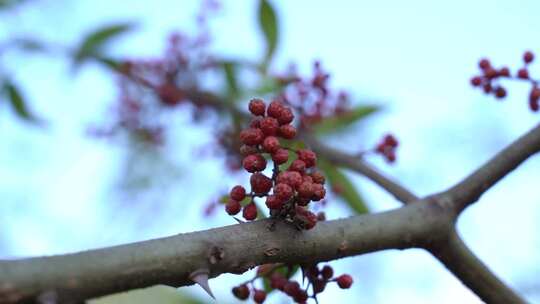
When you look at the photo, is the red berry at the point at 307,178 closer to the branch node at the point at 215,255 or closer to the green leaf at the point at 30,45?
the branch node at the point at 215,255

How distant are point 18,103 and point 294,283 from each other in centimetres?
310

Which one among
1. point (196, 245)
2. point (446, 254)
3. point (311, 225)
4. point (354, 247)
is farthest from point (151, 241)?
point (446, 254)

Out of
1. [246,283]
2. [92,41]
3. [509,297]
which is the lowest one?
[509,297]

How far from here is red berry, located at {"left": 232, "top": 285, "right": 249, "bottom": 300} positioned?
5.94 feet

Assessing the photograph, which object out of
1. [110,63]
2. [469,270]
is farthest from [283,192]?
[110,63]

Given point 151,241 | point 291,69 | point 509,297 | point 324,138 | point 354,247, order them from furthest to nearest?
1. point 324,138
2. point 291,69
3. point 509,297
4. point 354,247
5. point 151,241

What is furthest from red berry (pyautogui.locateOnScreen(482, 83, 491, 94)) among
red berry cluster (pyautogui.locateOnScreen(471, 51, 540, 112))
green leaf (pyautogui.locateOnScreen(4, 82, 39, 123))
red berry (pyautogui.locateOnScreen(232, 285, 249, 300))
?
green leaf (pyautogui.locateOnScreen(4, 82, 39, 123))

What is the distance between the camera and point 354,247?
161cm

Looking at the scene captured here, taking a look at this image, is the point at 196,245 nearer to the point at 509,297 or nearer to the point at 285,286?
the point at 285,286

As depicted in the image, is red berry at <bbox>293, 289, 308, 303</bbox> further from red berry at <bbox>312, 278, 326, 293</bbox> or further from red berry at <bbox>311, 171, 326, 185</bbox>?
red berry at <bbox>311, 171, 326, 185</bbox>

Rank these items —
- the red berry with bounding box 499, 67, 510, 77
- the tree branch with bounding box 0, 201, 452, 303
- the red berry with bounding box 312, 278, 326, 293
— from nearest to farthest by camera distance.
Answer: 1. the tree branch with bounding box 0, 201, 452, 303
2. the red berry with bounding box 312, 278, 326, 293
3. the red berry with bounding box 499, 67, 510, 77

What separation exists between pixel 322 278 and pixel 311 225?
312 millimetres

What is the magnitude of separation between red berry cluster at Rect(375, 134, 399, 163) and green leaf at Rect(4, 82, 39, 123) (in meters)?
2.45

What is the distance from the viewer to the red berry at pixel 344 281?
1.85 m
